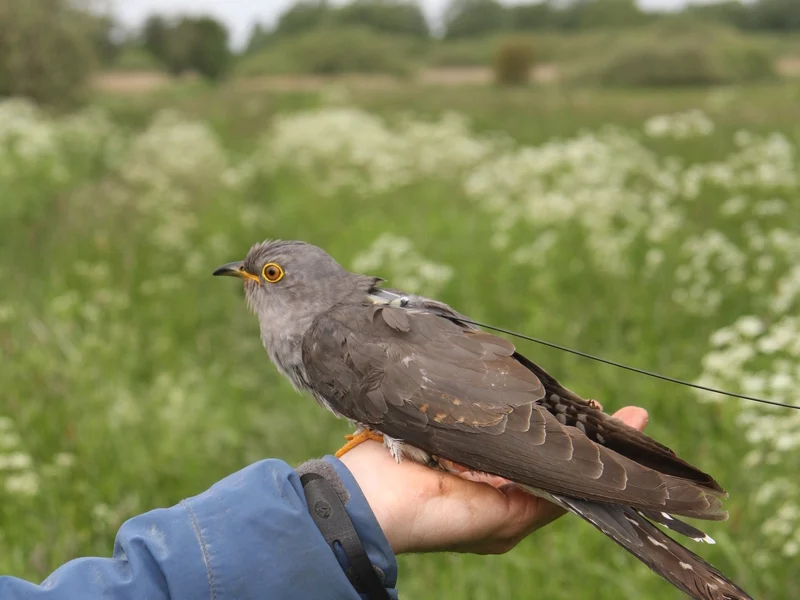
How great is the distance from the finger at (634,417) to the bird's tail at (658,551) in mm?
415

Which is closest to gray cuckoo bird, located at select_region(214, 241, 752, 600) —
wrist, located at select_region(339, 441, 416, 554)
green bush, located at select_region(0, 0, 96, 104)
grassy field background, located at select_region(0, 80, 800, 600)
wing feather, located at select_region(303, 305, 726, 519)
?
wing feather, located at select_region(303, 305, 726, 519)

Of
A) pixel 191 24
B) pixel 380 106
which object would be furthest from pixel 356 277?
pixel 191 24

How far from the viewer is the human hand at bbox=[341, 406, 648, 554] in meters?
2.34

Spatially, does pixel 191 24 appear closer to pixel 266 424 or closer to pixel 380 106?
pixel 380 106

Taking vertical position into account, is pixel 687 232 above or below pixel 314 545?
below

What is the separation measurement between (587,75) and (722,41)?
554 centimetres

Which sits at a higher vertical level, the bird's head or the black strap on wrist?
the bird's head

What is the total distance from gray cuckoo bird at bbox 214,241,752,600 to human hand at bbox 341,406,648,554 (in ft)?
0.24

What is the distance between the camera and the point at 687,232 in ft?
23.0

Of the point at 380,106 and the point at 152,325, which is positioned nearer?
the point at 152,325

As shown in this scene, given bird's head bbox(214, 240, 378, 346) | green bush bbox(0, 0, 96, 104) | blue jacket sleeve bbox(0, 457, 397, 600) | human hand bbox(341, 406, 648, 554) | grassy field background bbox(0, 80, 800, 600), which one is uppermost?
green bush bbox(0, 0, 96, 104)

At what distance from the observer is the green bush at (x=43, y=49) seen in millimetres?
23094

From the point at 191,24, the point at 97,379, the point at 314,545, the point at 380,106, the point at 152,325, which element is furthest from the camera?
the point at 191,24

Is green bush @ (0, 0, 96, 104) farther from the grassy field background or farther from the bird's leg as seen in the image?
the bird's leg
